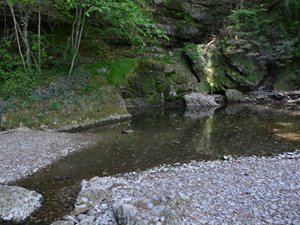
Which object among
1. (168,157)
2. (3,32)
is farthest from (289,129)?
(3,32)

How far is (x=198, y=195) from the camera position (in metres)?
6.89

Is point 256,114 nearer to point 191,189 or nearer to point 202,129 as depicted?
point 202,129

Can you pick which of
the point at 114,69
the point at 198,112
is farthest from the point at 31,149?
the point at 198,112

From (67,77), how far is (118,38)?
632cm

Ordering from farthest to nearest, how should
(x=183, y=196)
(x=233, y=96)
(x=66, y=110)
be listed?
(x=233, y=96), (x=66, y=110), (x=183, y=196)

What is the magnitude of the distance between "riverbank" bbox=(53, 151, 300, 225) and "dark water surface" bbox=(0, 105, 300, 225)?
0.74 m

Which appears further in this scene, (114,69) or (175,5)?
(175,5)

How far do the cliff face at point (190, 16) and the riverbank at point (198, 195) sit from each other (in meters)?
15.8

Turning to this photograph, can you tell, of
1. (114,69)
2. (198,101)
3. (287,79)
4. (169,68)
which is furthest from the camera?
(287,79)

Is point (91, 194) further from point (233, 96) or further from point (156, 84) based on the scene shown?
point (233, 96)

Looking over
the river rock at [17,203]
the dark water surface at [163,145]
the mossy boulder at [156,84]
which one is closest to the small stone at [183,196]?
the dark water surface at [163,145]

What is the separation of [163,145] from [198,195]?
4.80m

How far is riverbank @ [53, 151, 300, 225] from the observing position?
5.78m

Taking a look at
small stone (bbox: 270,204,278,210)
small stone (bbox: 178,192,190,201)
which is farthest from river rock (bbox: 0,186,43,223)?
small stone (bbox: 270,204,278,210)
